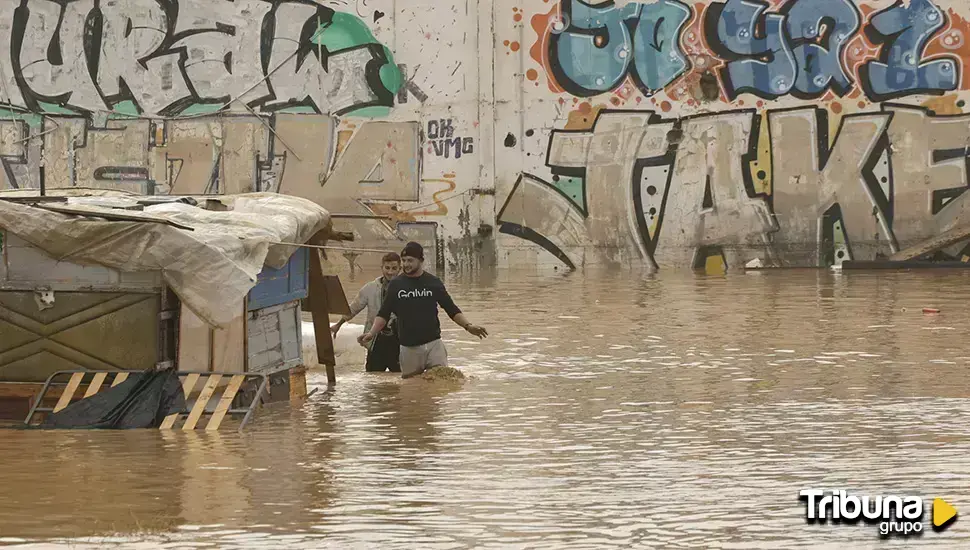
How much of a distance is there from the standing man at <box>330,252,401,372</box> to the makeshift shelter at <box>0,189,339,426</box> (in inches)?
99.9

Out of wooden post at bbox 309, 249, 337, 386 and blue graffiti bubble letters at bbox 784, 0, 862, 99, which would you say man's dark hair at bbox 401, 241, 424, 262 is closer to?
wooden post at bbox 309, 249, 337, 386

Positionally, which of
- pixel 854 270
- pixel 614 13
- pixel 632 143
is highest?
pixel 614 13

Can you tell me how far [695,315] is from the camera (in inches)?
797

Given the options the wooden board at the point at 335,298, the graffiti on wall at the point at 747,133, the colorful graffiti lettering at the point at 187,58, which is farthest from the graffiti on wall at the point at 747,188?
the wooden board at the point at 335,298

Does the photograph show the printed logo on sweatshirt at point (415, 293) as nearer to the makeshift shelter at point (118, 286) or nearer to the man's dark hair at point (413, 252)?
the man's dark hair at point (413, 252)

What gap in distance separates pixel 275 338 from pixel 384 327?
68.9 inches

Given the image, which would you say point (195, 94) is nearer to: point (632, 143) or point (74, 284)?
point (632, 143)

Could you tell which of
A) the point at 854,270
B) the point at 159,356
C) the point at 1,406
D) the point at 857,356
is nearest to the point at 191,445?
the point at 159,356

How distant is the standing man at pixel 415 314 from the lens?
1395cm

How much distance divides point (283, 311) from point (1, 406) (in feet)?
8.06

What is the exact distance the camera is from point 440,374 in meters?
14.0

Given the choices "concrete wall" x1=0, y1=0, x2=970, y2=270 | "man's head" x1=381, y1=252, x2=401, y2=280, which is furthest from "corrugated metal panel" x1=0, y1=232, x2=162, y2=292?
"concrete wall" x1=0, y1=0, x2=970, y2=270

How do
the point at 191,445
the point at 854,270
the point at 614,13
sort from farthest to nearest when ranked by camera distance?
the point at 614,13 < the point at 854,270 < the point at 191,445

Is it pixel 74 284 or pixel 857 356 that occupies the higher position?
pixel 74 284
